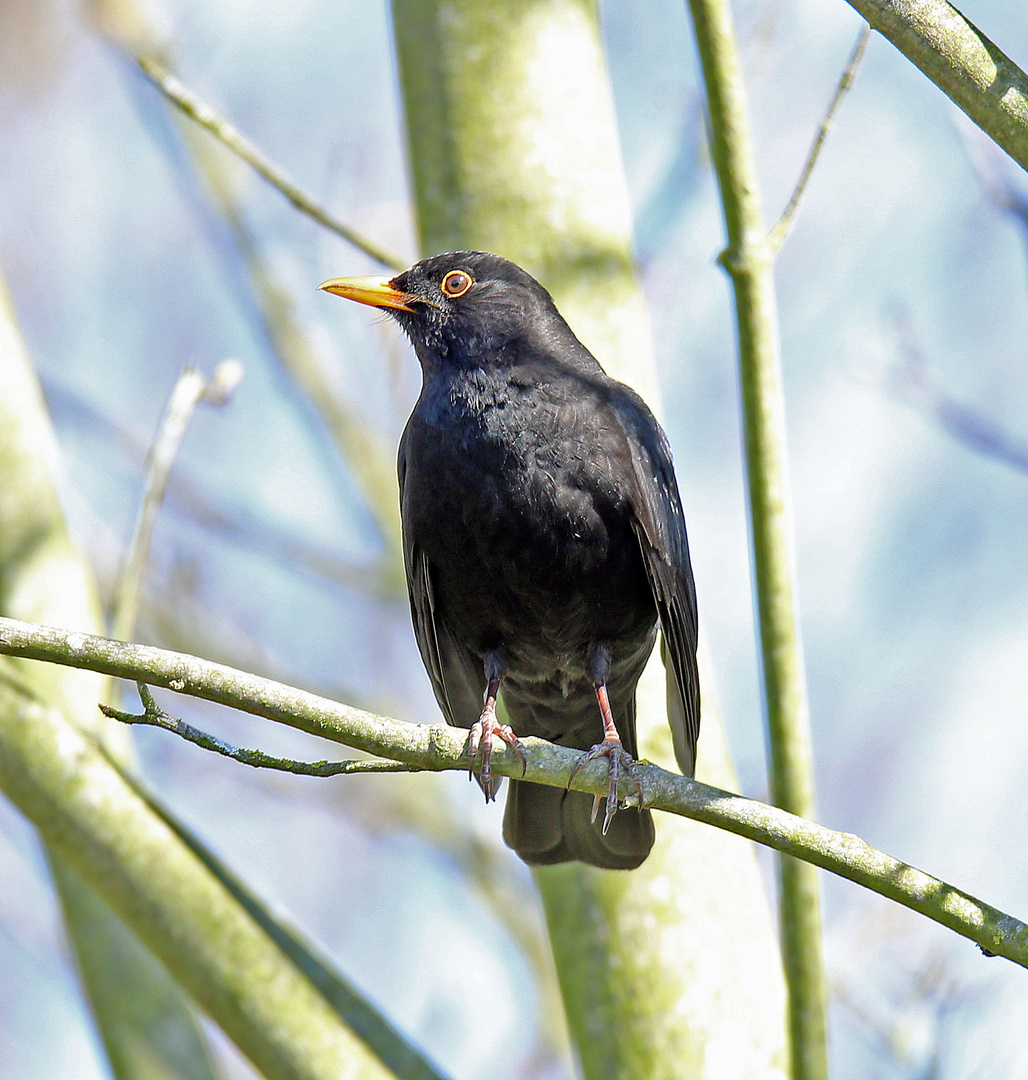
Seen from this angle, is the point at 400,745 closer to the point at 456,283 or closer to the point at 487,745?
the point at 487,745

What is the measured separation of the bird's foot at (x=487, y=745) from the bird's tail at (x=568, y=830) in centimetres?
17

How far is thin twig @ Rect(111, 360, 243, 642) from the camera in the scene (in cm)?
394

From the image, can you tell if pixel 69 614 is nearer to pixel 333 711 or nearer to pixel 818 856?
pixel 333 711

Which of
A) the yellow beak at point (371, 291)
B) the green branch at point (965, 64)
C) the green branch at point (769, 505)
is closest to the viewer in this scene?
the green branch at point (965, 64)

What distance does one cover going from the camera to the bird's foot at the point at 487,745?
2945 millimetres

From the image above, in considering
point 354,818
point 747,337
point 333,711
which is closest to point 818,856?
point 333,711

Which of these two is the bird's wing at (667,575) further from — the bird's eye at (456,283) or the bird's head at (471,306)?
the bird's eye at (456,283)

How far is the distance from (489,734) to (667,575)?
79 centimetres

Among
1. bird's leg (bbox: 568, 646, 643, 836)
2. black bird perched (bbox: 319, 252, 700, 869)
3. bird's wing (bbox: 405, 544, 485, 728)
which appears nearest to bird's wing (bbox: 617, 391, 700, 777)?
A: black bird perched (bbox: 319, 252, 700, 869)

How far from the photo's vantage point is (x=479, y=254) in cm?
408

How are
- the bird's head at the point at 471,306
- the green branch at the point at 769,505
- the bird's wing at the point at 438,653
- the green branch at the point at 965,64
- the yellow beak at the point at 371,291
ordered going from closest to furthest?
the green branch at the point at 965,64 → the green branch at the point at 769,505 → the bird's wing at the point at 438,653 → the bird's head at the point at 471,306 → the yellow beak at the point at 371,291

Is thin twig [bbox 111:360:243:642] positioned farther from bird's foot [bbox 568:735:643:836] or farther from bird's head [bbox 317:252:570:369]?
bird's foot [bbox 568:735:643:836]

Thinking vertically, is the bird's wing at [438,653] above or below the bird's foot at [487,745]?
above

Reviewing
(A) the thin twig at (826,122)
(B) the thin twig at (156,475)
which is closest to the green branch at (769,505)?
(A) the thin twig at (826,122)
